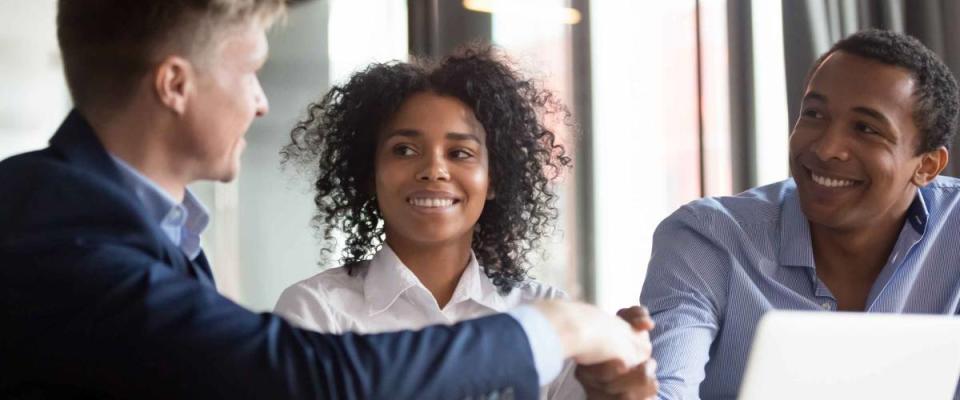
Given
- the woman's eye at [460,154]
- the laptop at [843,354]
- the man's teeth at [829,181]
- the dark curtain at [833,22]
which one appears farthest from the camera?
the dark curtain at [833,22]

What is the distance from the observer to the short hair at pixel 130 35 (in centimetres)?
119

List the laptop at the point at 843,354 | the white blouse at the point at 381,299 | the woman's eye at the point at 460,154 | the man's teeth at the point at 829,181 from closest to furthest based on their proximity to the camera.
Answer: the laptop at the point at 843,354
the white blouse at the point at 381,299
the woman's eye at the point at 460,154
the man's teeth at the point at 829,181

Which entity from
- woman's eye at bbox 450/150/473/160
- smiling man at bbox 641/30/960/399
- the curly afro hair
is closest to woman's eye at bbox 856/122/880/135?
smiling man at bbox 641/30/960/399

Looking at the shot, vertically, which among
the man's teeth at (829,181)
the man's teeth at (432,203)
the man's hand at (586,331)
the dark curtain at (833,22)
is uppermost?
the dark curtain at (833,22)

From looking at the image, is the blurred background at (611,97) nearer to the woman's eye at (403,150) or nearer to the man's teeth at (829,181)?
the man's teeth at (829,181)

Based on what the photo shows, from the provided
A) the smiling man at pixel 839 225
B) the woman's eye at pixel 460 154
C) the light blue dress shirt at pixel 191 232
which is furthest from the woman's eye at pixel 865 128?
the light blue dress shirt at pixel 191 232

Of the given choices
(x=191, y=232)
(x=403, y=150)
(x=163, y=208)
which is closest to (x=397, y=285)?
(x=403, y=150)

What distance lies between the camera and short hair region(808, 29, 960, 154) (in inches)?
91.6

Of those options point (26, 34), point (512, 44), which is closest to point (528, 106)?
point (512, 44)

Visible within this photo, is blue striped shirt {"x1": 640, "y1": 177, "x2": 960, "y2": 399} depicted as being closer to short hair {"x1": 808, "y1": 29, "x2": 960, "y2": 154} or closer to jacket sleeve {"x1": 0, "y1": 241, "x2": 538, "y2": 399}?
short hair {"x1": 808, "y1": 29, "x2": 960, "y2": 154}

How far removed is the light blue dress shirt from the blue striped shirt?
0.98 meters

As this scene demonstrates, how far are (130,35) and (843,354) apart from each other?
88 cm

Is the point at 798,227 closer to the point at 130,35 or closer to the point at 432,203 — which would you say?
the point at 432,203

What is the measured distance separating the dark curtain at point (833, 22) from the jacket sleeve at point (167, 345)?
242cm
